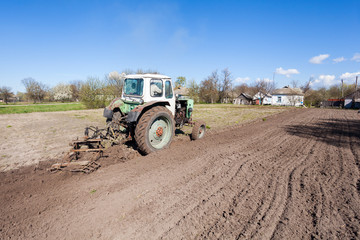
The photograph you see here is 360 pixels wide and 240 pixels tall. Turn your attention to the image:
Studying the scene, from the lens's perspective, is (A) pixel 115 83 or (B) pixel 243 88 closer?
(A) pixel 115 83

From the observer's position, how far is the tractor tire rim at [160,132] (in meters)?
5.12

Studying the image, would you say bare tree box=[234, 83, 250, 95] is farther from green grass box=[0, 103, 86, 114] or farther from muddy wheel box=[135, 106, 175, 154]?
muddy wheel box=[135, 106, 175, 154]

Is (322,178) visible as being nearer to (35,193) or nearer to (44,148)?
(35,193)

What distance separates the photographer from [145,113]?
4.80 metres

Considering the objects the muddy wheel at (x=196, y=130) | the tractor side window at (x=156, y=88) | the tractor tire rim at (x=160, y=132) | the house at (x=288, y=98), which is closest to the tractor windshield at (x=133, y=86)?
the tractor side window at (x=156, y=88)

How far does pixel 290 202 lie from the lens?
8.95 feet

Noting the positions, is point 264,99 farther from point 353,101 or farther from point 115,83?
point 115,83

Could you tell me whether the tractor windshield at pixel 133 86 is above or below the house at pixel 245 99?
below

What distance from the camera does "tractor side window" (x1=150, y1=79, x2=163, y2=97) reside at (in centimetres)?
541

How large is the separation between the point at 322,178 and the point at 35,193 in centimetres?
516

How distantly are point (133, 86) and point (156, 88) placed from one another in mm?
→ 729

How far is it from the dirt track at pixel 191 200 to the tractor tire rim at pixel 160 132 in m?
0.73

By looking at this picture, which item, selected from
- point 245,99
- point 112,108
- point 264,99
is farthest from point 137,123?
point 245,99

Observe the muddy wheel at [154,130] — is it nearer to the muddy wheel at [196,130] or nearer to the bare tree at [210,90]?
the muddy wheel at [196,130]
